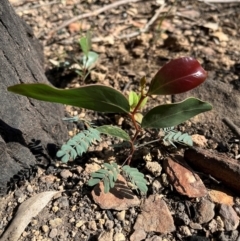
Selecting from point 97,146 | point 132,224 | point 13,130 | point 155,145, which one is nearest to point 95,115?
point 97,146

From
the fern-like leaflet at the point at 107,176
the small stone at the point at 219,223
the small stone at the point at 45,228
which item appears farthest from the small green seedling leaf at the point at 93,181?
the small stone at the point at 219,223

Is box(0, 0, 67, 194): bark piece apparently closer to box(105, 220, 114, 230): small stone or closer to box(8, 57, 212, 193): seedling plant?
box(8, 57, 212, 193): seedling plant

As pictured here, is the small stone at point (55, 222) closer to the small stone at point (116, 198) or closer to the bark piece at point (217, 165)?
the small stone at point (116, 198)

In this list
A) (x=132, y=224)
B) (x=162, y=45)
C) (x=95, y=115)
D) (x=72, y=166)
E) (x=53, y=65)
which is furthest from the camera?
(x=162, y=45)

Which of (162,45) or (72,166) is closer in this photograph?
(72,166)

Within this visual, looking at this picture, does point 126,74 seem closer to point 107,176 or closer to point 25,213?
point 107,176

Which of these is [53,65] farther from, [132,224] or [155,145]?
[132,224]

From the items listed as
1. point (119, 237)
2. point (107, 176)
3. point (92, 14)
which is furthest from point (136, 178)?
point (92, 14)
